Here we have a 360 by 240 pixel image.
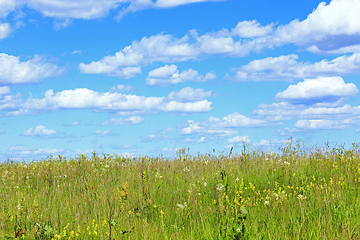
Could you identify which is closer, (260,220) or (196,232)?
(196,232)

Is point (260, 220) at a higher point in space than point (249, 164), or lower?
lower

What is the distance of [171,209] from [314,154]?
244 inches

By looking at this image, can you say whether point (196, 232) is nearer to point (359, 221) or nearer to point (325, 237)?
point (325, 237)

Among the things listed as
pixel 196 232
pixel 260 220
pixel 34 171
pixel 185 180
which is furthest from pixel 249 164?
pixel 34 171

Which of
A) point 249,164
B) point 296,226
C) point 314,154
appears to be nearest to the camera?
point 296,226

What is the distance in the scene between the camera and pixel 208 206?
5547 mm

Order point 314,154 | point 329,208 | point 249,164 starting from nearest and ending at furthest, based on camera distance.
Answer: point 329,208 → point 249,164 → point 314,154

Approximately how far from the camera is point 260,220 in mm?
4898

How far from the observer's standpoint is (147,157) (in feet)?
37.4

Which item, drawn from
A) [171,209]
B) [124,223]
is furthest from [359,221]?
[124,223]

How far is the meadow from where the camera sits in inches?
177

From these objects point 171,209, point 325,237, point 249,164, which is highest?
point 249,164

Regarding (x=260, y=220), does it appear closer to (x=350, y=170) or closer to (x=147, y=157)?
(x=350, y=170)

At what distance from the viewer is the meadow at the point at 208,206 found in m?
4.49
